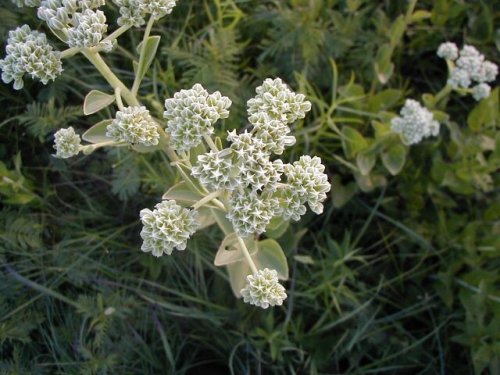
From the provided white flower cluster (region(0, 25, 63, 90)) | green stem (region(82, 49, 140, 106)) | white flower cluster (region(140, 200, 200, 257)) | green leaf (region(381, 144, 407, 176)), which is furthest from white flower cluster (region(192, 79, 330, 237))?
green leaf (region(381, 144, 407, 176))

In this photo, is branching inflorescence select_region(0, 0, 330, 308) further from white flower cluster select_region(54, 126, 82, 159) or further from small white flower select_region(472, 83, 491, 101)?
small white flower select_region(472, 83, 491, 101)

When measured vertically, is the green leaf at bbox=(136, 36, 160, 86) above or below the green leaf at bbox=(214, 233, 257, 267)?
above

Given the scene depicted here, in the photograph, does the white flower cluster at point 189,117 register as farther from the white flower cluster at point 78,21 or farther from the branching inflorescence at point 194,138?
the white flower cluster at point 78,21

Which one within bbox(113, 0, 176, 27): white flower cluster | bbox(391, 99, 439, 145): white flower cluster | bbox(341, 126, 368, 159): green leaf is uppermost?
bbox(113, 0, 176, 27): white flower cluster

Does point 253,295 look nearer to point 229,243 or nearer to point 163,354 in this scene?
point 229,243

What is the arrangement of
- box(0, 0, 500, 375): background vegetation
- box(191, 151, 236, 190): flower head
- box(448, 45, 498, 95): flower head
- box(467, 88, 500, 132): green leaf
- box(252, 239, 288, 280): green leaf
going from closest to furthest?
box(191, 151, 236, 190): flower head, box(252, 239, 288, 280): green leaf, box(0, 0, 500, 375): background vegetation, box(448, 45, 498, 95): flower head, box(467, 88, 500, 132): green leaf

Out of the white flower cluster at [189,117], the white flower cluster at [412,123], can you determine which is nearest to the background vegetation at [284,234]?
the white flower cluster at [412,123]

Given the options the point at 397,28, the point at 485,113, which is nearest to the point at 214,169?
the point at 397,28
